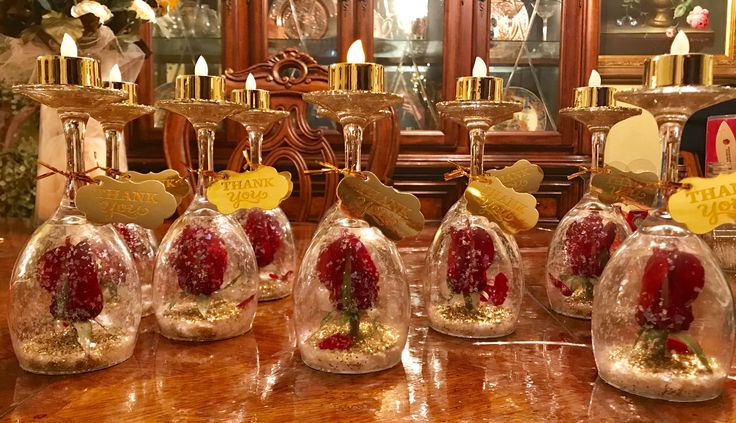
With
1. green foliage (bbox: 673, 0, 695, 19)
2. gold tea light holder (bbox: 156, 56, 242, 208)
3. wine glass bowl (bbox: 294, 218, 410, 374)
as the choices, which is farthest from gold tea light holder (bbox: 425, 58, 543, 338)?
green foliage (bbox: 673, 0, 695, 19)

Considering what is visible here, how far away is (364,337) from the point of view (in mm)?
551

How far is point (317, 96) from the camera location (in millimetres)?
546

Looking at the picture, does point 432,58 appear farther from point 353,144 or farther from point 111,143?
point 353,144

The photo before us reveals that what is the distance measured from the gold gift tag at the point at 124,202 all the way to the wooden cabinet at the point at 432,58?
1419mm

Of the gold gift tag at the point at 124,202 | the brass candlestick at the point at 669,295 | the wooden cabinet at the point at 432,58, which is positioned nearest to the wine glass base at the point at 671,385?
the brass candlestick at the point at 669,295

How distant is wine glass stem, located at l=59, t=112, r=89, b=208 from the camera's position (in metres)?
0.55

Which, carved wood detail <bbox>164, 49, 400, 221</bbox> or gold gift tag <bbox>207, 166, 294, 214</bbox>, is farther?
carved wood detail <bbox>164, 49, 400, 221</bbox>

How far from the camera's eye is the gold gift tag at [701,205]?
495 mm

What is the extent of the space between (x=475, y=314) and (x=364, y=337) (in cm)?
15

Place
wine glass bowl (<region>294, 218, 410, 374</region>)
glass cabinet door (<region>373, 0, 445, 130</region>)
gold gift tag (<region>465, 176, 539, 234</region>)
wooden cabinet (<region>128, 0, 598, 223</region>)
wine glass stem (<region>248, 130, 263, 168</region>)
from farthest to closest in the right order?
glass cabinet door (<region>373, 0, 445, 130</region>)
wooden cabinet (<region>128, 0, 598, 223</region>)
wine glass stem (<region>248, 130, 263, 168</region>)
gold gift tag (<region>465, 176, 539, 234</region>)
wine glass bowl (<region>294, 218, 410, 374</region>)

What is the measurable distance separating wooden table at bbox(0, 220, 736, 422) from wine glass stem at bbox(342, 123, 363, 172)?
18cm

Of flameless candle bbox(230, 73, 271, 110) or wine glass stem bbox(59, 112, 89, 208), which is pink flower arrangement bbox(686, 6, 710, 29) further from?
wine glass stem bbox(59, 112, 89, 208)

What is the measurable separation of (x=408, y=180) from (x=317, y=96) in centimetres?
154

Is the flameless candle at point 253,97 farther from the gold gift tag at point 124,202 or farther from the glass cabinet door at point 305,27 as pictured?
the glass cabinet door at point 305,27
